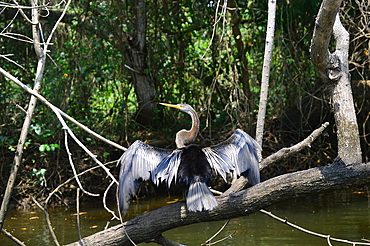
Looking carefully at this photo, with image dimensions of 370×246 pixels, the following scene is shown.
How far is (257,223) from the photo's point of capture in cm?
566

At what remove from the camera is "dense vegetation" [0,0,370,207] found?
23.1 feet

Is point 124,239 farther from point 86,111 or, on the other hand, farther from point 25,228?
point 86,111

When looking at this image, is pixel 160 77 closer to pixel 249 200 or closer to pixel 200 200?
pixel 200 200

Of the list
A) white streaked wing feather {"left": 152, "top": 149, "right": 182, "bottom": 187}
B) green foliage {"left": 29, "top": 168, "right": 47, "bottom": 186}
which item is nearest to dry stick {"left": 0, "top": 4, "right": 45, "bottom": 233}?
white streaked wing feather {"left": 152, "top": 149, "right": 182, "bottom": 187}

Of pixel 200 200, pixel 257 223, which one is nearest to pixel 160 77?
pixel 257 223

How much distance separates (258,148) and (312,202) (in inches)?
149

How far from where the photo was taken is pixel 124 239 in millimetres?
2996

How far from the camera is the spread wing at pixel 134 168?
3156 millimetres

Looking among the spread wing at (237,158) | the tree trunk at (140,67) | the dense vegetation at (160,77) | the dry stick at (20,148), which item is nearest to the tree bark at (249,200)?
the spread wing at (237,158)

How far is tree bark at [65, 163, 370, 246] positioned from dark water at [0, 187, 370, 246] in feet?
6.32

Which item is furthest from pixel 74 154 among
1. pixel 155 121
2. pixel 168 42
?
pixel 168 42

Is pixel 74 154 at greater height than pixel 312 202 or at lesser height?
greater

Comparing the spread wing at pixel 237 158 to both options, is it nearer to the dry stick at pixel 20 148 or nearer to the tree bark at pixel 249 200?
the tree bark at pixel 249 200

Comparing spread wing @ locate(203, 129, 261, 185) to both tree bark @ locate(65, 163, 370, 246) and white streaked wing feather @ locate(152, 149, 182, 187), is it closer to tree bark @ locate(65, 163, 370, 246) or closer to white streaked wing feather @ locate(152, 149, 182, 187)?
white streaked wing feather @ locate(152, 149, 182, 187)
